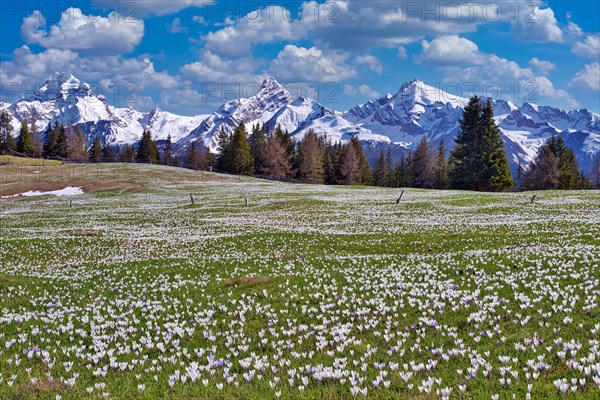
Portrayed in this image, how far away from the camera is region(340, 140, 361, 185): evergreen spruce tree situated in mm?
125688

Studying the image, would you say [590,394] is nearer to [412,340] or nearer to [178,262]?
[412,340]

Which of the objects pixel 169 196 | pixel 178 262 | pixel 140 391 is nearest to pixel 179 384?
pixel 140 391

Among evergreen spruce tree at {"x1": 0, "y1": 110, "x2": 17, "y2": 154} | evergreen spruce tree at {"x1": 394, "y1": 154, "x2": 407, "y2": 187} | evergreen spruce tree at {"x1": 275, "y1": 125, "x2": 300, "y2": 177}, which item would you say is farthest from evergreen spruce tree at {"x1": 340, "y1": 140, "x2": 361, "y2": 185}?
evergreen spruce tree at {"x1": 0, "y1": 110, "x2": 17, "y2": 154}

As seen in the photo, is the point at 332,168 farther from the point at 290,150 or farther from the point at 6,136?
the point at 6,136

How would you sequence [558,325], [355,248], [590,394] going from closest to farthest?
1. [590,394]
2. [558,325]
3. [355,248]

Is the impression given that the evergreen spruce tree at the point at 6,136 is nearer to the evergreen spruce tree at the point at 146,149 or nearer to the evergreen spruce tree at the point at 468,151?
the evergreen spruce tree at the point at 146,149

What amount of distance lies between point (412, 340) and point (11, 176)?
10645cm

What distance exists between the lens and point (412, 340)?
8828 mm

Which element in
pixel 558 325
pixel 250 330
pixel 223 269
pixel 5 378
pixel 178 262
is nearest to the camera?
pixel 5 378

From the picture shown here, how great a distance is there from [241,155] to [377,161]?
46.6 metres

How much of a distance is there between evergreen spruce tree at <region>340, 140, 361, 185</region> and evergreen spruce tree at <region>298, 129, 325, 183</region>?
6.28 meters

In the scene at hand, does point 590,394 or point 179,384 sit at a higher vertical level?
point 590,394

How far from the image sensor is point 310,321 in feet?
35.3

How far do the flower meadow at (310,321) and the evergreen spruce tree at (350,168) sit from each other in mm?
99345
